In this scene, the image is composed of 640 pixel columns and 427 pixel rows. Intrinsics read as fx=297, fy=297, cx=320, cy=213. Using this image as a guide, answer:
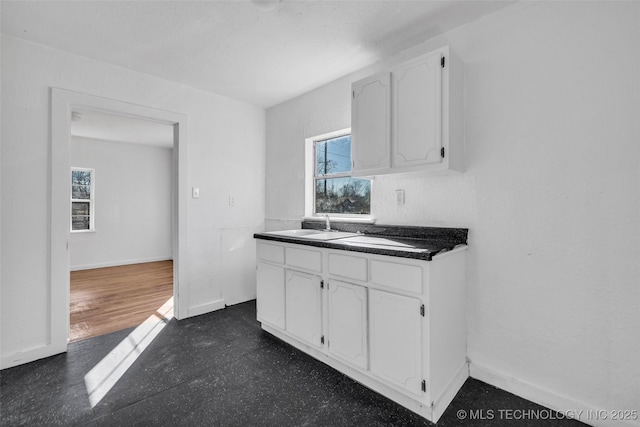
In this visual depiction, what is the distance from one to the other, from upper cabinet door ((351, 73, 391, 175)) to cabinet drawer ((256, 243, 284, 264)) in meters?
0.89

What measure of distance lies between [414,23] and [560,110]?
107 centimetres

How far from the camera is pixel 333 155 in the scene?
3148 millimetres

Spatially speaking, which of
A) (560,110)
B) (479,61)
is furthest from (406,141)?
(560,110)

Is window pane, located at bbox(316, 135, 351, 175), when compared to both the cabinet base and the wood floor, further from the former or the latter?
the wood floor

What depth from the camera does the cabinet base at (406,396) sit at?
1.61m

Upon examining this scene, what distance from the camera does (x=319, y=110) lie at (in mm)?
3070

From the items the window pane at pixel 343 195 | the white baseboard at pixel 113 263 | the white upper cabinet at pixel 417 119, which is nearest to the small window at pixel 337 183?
the window pane at pixel 343 195

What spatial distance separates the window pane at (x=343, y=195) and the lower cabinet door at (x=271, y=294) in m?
0.95

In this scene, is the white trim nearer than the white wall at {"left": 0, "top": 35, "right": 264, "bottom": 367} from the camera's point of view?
No

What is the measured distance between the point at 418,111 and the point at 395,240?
0.91 metres

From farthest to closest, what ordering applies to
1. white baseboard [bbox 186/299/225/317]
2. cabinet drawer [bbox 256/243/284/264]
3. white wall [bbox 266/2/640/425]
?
1. white baseboard [bbox 186/299/225/317]
2. cabinet drawer [bbox 256/243/284/264]
3. white wall [bbox 266/2/640/425]

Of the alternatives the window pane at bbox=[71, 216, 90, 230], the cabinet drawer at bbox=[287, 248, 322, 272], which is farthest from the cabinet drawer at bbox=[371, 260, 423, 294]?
the window pane at bbox=[71, 216, 90, 230]

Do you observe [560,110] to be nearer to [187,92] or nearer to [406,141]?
[406,141]

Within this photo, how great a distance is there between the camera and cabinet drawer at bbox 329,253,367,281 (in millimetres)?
1867
